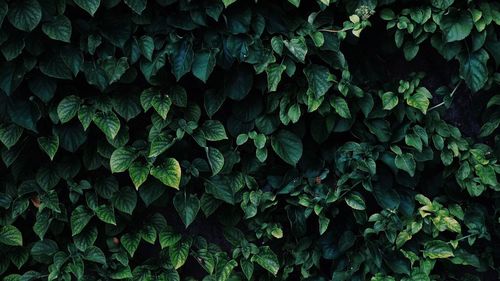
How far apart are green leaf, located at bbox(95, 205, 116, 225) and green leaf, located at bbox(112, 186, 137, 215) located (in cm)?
3

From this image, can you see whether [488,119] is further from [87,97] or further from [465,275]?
[87,97]

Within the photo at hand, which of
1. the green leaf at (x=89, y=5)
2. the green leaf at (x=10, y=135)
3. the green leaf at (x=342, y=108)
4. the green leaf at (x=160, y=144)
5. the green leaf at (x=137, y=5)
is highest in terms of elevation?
the green leaf at (x=89, y=5)

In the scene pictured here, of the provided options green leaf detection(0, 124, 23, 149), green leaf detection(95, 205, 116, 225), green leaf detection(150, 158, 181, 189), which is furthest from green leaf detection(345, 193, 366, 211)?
green leaf detection(0, 124, 23, 149)

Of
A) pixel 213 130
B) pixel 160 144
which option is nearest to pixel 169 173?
pixel 160 144

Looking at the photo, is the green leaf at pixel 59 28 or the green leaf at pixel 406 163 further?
the green leaf at pixel 406 163

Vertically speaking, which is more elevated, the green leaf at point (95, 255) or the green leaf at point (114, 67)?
the green leaf at point (114, 67)

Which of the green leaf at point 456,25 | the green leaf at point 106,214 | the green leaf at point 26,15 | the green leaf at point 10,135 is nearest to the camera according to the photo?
the green leaf at point 26,15

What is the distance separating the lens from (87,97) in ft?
8.85

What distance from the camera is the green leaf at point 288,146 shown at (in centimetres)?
276

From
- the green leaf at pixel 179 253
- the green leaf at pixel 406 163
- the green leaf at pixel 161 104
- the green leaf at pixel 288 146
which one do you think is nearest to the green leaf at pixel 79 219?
the green leaf at pixel 179 253

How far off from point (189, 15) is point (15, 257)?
4.44ft

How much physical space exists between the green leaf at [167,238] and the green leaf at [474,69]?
1.39 m

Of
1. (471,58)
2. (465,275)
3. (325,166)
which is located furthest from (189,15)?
(465,275)

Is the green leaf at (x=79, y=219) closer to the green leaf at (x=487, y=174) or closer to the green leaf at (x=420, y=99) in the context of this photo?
the green leaf at (x=420, y=99)
